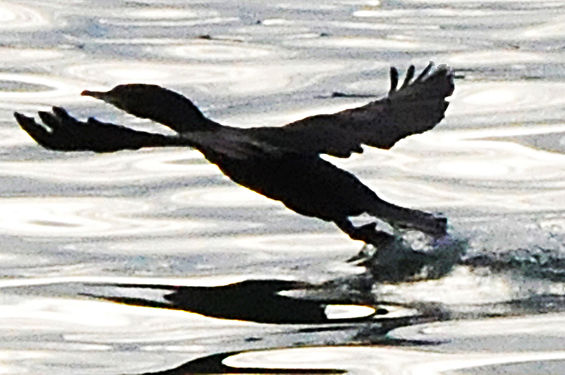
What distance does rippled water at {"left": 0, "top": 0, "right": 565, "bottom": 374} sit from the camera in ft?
24.0

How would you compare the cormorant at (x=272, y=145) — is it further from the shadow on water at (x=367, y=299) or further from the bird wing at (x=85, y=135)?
the shadow on water at (x=367, y=299)

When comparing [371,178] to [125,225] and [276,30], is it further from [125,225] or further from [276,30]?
[276,30]

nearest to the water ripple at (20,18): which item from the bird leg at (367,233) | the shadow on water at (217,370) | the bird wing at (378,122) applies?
the bird wing at (378,122)

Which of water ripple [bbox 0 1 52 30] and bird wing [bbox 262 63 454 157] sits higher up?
water ripple [bbox 0 1 52 30]

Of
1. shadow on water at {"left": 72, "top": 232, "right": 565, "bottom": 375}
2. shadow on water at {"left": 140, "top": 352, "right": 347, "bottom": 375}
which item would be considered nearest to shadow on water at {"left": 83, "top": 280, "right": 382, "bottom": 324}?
shadow on water at {"left": 72, "top": 232, "right": 565, "bottom": 375}

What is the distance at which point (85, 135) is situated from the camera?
805 cm

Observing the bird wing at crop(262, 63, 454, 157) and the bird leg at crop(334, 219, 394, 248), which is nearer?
the bird wing at crop(262, 63, 454, 157)

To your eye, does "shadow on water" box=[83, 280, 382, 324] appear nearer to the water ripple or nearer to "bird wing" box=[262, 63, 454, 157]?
"bird wing" box=[262, 63, 454, 157]

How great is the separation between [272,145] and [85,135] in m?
0.62

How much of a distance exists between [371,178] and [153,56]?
320 cm

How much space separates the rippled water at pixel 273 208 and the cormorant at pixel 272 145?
238 mm

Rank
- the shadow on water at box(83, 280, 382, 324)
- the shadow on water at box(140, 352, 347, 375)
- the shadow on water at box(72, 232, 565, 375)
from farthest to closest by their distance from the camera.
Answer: the shadow on water at box(83, 280, 382, 324), the shadow on water at box(72, 232, 565, 375), the shadow on water at box(140, 352, 347, 375)

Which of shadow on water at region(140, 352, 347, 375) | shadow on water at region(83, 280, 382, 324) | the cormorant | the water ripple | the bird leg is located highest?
the water ripple

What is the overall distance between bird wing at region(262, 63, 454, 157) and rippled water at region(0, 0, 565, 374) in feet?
1.38
